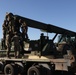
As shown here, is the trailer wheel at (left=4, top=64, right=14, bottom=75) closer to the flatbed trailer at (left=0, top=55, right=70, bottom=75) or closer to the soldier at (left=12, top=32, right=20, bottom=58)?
the flatbed trailer at (left=0, top=55, right=70, bottom=75)

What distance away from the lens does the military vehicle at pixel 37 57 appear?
12305mm

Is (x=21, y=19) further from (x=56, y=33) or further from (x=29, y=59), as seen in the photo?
(x=56, y=33)

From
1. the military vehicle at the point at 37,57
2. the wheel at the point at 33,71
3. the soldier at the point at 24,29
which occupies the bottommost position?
the wheel at the point at 33,71

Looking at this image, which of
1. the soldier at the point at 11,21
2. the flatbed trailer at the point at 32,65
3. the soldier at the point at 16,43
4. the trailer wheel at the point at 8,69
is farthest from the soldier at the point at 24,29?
the trailer wheel at the point at 8,69

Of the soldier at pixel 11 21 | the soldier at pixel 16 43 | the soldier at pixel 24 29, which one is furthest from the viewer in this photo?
the soldier at pixel 11 21

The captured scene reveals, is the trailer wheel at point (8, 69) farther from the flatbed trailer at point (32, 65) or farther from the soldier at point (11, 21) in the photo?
the soldier at point (11, 21)

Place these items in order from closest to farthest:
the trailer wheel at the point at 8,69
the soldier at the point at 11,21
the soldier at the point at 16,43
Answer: the trailer wheel at the point at 8,69
the soldier at the point at 16,43
the soldier at the point at 11,21

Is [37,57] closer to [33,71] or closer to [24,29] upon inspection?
[33,71]

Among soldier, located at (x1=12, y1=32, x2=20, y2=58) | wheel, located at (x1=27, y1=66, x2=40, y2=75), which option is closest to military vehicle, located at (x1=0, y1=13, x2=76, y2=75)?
wheel, located at (x1=27, y1=66, x2=40, y2=75)

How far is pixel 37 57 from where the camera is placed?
13.5 meters

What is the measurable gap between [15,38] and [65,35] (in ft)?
16.6

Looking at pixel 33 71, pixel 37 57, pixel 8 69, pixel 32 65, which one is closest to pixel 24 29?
pixel 37 57

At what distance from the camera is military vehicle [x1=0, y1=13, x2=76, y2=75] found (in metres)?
12.3

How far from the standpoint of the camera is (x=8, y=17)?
15062mm
